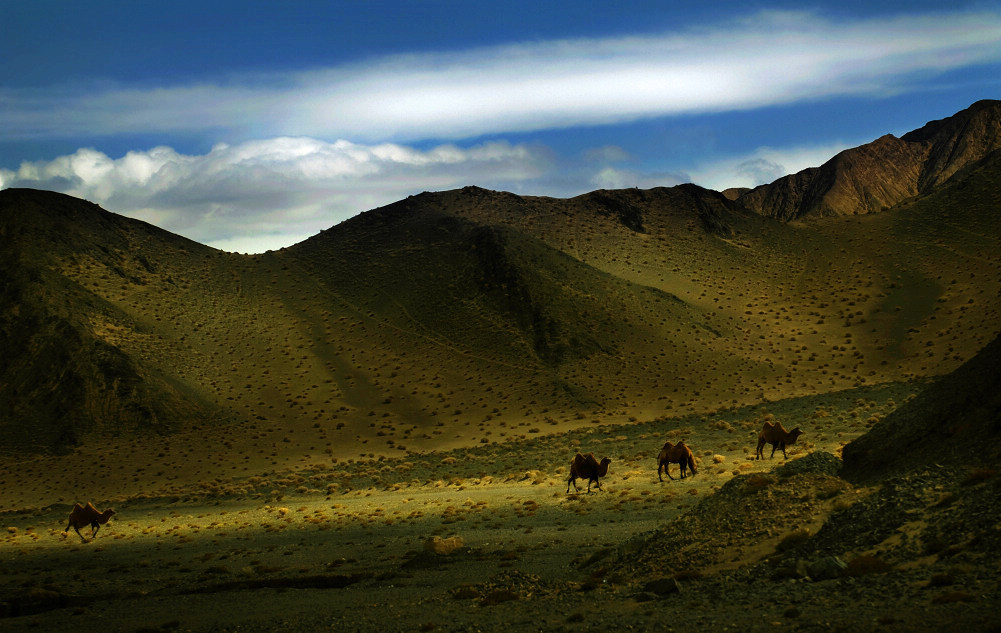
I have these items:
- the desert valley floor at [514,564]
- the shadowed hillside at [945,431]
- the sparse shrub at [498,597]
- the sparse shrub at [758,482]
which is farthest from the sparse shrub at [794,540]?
the sparse shrub at [498,597]

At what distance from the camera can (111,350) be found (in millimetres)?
75875

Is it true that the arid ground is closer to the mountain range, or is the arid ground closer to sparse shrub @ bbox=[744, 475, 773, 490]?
sparse shrub @ bbox=[744, 475, 773, 490]

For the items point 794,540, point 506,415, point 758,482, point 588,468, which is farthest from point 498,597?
point 506,415

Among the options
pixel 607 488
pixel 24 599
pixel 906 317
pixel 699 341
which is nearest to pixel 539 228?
pixel 699 341

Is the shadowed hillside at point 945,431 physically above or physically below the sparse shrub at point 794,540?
above

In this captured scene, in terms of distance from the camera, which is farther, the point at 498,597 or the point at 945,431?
the point at 945,431

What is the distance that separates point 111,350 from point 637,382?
43579mm

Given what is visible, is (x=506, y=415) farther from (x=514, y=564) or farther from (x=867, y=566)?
(x=867, y=566)

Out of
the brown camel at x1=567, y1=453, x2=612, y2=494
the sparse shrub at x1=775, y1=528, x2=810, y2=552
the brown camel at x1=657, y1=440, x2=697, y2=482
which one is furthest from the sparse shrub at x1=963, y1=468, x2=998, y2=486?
the brown camel at x1=567, y1=453, x2=612, y2=494

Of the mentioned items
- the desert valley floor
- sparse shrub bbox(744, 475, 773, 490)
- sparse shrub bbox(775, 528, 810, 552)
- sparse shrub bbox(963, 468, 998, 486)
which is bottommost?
the desert valley floor

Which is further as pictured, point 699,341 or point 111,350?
point 699,341

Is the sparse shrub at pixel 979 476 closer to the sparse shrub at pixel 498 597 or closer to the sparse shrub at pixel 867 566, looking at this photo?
the sparse shrub at pixel 867 566

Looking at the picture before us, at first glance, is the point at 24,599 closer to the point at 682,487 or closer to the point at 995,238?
the point at 682,487

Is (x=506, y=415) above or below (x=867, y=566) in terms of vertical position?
below
